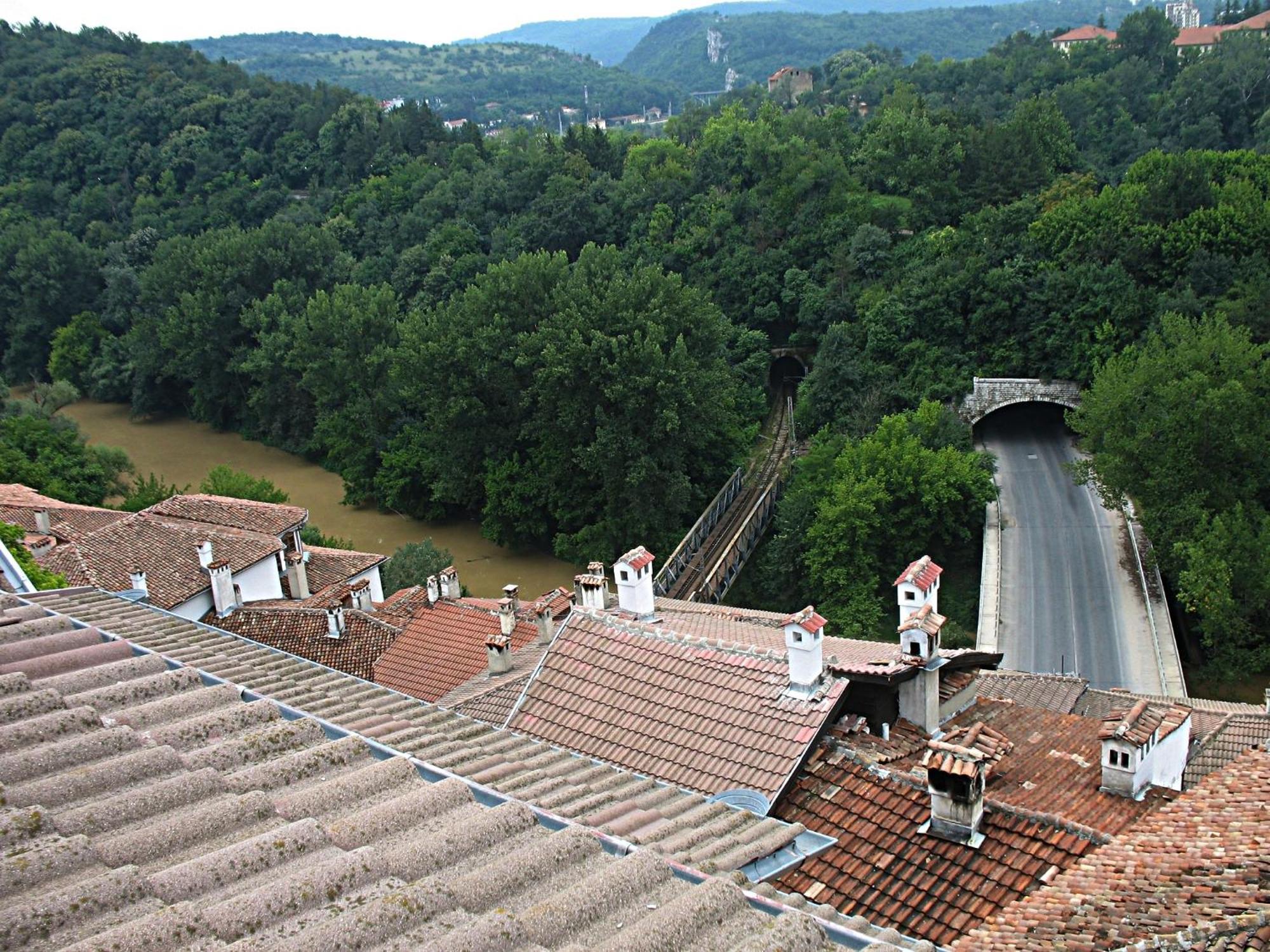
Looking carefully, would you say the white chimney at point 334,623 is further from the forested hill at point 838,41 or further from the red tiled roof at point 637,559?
the forested hill at point 838,41

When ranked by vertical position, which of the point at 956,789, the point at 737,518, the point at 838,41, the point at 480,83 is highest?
the point at 838,41

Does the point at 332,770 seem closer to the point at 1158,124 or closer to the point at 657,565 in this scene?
the point at 657,565

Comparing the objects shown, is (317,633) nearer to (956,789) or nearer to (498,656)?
(498,656)

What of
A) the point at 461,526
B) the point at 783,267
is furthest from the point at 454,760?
the point at 783,267

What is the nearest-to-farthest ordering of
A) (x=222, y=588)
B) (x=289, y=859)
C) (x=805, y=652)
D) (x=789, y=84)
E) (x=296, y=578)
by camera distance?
(x=289, y=859)
(x=805, y=652)
(x=222, y=588)
(x=296, y=578)
(x=789, y=84)

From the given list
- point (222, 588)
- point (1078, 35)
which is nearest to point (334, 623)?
point (222, 588)

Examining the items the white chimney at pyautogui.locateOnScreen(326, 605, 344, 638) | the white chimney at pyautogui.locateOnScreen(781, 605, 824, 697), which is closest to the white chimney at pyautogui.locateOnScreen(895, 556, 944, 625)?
the white chimney at pyautogui.locateOnScreen(781, 605, 824, 697)

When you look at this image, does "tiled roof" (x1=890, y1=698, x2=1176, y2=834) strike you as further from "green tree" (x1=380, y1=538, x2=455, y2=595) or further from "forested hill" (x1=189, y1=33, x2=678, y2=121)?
"forested hill" (x1=189, y1=33, x2=678, y2=121)
